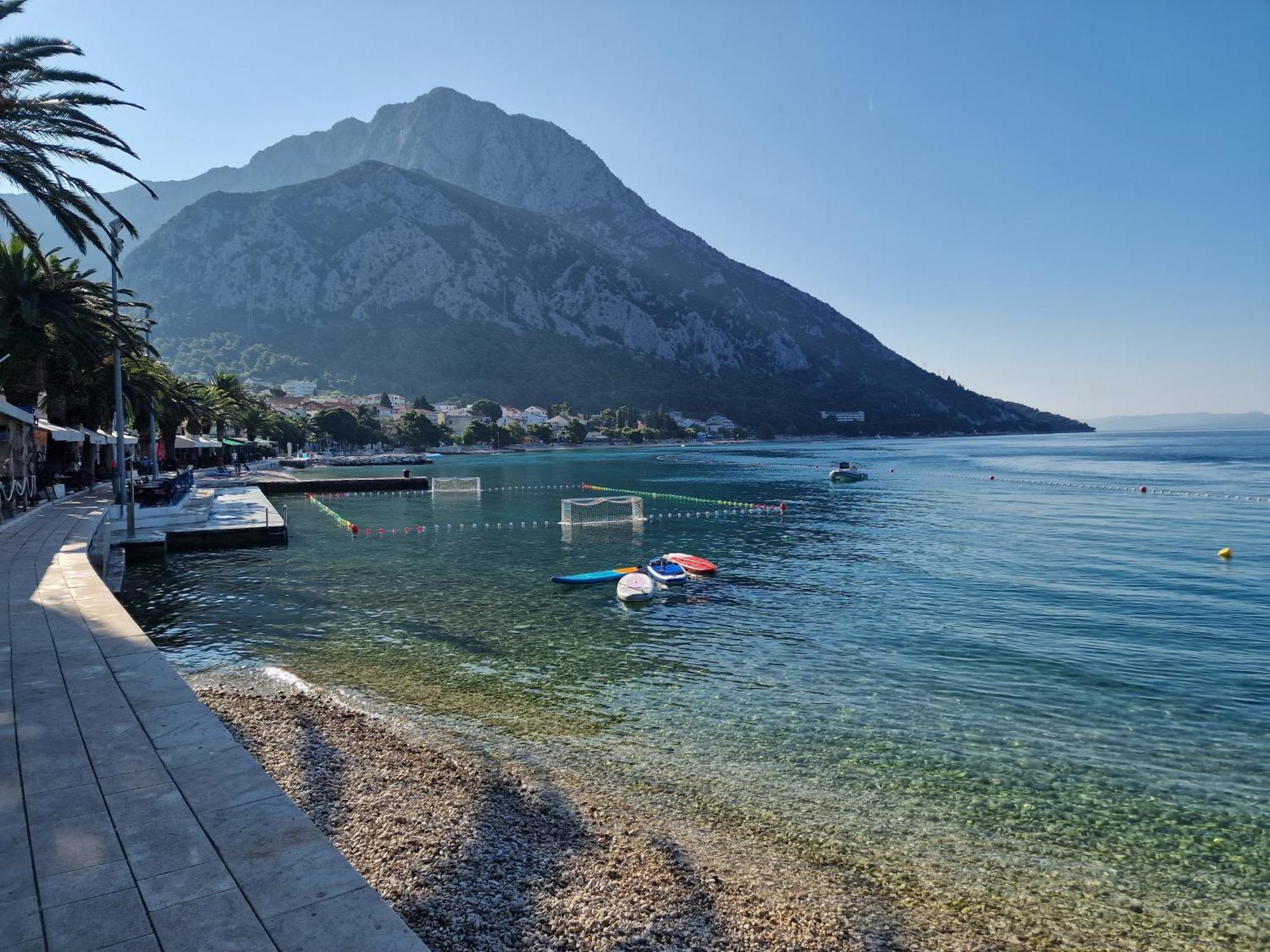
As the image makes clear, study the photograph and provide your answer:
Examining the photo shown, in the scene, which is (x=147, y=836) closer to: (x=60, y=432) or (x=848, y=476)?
(x=60, y=432)

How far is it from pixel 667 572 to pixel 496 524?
20.7 m

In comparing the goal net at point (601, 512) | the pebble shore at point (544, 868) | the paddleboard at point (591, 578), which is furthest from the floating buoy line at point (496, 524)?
the pebble shore at point (544, 868)

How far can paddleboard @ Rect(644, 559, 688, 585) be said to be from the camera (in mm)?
26406

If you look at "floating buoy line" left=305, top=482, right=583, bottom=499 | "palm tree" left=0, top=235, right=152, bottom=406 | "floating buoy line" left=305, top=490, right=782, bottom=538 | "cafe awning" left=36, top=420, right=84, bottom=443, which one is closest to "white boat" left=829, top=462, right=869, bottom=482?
"floating buoy line" left=305, top=490, right=782, bottom=538

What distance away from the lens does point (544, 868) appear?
323 inches

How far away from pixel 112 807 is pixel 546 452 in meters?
183

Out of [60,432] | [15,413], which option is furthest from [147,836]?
[60,432]

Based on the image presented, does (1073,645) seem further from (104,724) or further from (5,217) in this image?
(5,217)

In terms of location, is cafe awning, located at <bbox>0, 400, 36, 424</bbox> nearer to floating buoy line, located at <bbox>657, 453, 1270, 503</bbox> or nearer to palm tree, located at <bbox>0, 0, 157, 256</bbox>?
palm tree, located at <bbox>0, 0, 157, 256</bbox>

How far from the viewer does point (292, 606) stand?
882 inches

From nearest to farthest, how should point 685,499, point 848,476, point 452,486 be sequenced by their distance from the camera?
point 685,499, point 452,486, point 848,476

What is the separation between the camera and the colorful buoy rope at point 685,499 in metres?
54.2

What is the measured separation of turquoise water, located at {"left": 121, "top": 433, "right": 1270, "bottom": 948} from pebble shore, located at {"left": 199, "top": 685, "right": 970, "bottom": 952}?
0.90 m

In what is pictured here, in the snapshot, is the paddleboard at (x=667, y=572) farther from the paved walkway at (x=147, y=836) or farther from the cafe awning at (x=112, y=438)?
the cafe awning at (x=112, y=438)
